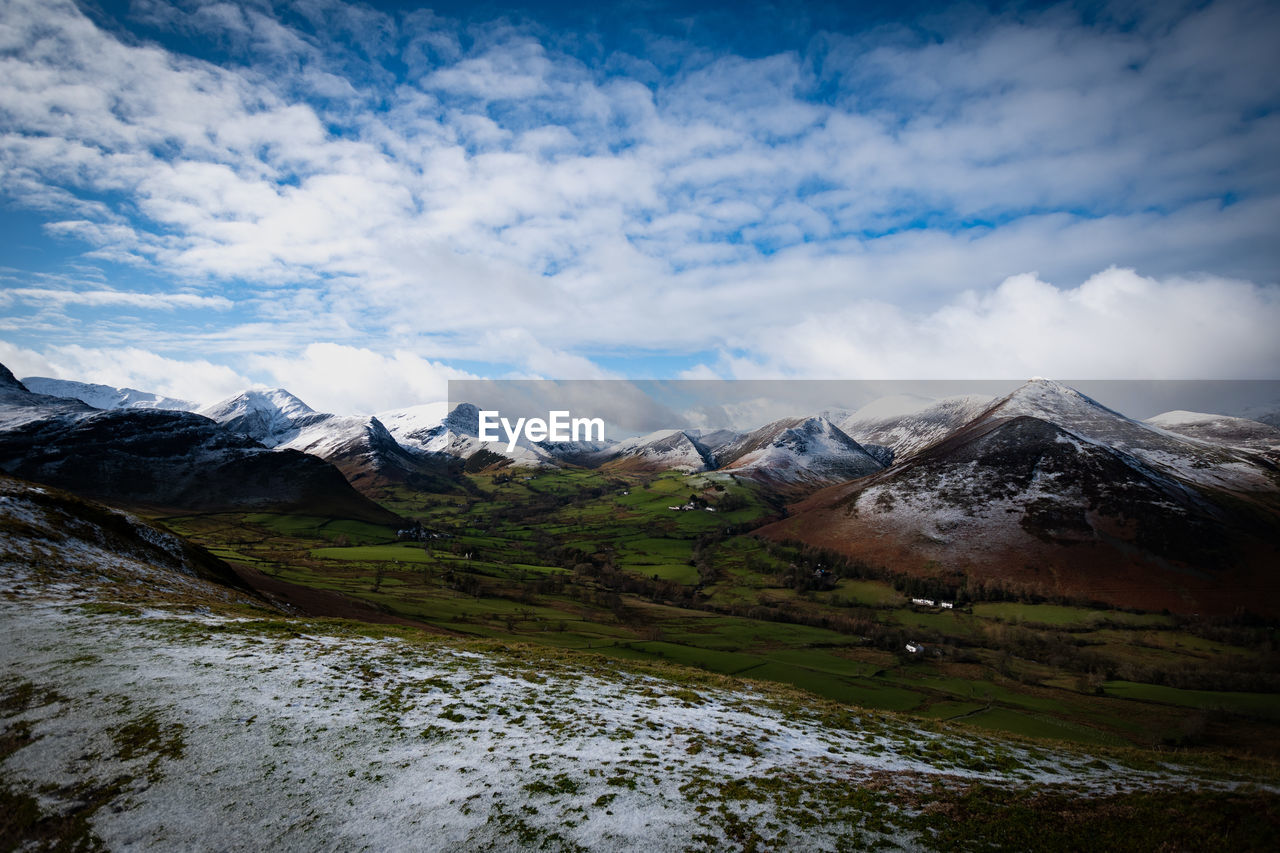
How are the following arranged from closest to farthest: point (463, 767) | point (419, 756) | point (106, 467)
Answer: point (463, 767), point (419, 756), point (106, 467)

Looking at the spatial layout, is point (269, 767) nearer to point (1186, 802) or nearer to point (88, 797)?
point (88, 797)

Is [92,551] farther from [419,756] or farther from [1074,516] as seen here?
[1074,516]

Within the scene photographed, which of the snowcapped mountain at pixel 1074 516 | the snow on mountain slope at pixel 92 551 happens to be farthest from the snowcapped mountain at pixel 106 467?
the snowcapped mountain at pixel 1074 516

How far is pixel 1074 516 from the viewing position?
431 feet

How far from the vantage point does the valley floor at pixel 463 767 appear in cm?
1059

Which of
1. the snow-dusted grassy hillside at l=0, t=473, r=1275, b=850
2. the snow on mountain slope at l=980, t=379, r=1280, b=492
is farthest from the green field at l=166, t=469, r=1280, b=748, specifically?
the snow on mountain slope at l=980, t=379, r=1280, b=492

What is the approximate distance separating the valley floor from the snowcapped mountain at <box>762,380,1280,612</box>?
125207 millimetres

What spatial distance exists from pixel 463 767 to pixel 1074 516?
6638 inches

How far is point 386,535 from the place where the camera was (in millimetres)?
182250

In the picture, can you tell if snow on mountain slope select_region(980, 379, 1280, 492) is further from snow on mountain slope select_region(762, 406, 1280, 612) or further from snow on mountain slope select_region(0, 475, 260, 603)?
snow on mountain slope select_region(0, 475, 260, 603)

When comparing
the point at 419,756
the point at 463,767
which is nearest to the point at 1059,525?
the point at 463,767

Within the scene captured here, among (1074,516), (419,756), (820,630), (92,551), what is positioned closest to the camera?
(419,756)

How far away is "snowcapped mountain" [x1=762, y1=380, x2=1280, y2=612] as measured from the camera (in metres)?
112

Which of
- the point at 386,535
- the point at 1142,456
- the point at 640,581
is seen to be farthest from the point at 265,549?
the point at 1142,456
